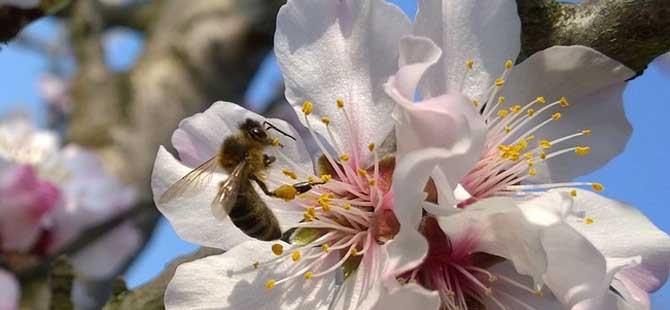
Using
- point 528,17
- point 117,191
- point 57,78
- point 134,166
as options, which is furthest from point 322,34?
point 57,78

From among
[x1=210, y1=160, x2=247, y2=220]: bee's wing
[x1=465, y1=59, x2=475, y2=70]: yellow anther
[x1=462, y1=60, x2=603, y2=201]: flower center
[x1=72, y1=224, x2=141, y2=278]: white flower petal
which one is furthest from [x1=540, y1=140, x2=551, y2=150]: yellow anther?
[x1=72, y1=224, x2=141, y2=278]: white flower petal

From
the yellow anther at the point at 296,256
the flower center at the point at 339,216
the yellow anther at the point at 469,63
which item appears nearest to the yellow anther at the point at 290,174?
the flower center at the point at 339,216

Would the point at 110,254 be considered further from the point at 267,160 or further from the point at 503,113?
the point at 503,113

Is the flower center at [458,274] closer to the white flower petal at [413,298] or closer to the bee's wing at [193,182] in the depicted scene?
the white flower petal at [413,298]

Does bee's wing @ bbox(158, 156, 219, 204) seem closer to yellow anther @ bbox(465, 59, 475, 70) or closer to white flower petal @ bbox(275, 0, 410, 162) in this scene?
white flower petal @ bbox(275, 0, 410, 162)

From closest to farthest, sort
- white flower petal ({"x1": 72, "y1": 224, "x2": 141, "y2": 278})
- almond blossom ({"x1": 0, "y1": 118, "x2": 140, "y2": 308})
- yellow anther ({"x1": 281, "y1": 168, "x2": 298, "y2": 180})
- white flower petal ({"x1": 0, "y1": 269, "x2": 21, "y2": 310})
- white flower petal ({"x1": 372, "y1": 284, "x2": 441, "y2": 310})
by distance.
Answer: white flower petal ({"x1": 372, "y1": 284, "x2": 441, "y2": 310})
yellow anther ({"x1": 281, "y1": 168, "x2": 298, "y2": 180})
white flower petal ({"x1": 0, "y1": 269, "x2": 21, "y2": 310})
almond blossom ({"x1": 0, "y1": 118, "x2": 140, "y2": 308})
white flower petal ({"x1": 72, "y1": 224, "x2": 141, "y2": 278})

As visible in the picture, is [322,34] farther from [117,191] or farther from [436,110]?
[117,191]
